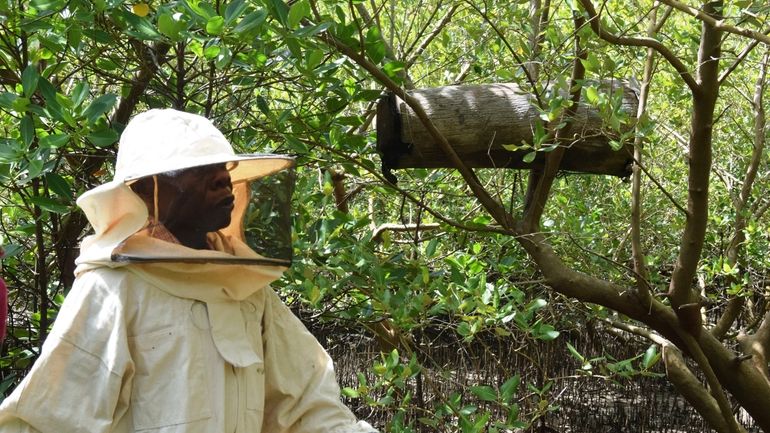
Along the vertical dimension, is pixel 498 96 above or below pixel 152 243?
above

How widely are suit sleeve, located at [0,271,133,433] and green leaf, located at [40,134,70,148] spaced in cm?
76

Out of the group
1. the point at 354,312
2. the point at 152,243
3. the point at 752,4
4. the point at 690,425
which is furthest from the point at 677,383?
the point at 690,425

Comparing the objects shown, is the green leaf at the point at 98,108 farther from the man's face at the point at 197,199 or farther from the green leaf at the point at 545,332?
the green leaf at the point at 545,332

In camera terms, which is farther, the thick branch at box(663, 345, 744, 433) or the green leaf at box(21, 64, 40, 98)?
the thick branch at box(663, 345, 744, 433)

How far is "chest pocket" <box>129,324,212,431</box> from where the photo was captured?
5.37 ft

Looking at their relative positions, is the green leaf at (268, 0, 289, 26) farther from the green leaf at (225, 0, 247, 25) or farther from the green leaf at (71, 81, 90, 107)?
the green leaf at (71, 81, 90, 107)

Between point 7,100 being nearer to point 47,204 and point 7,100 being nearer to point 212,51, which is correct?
point 47,204

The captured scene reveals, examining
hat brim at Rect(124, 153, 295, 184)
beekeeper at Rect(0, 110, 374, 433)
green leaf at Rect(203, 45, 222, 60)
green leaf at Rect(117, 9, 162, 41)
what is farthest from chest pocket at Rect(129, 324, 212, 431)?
green leaf at Rect(117, 9, 162, 41)

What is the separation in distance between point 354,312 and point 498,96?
893mm

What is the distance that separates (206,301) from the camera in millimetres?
1751

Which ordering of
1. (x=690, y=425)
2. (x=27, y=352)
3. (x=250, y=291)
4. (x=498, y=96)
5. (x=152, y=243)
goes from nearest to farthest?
(x=152, y=243)
(x=250, y=291)
(x=498, y=96)
(x=27, y=352)
(x=690, y=425)

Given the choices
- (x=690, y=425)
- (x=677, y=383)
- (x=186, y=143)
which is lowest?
(x=690, y=425)

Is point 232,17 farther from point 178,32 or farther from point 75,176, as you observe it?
point 75,176

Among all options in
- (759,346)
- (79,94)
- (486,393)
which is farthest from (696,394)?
(79,94)
